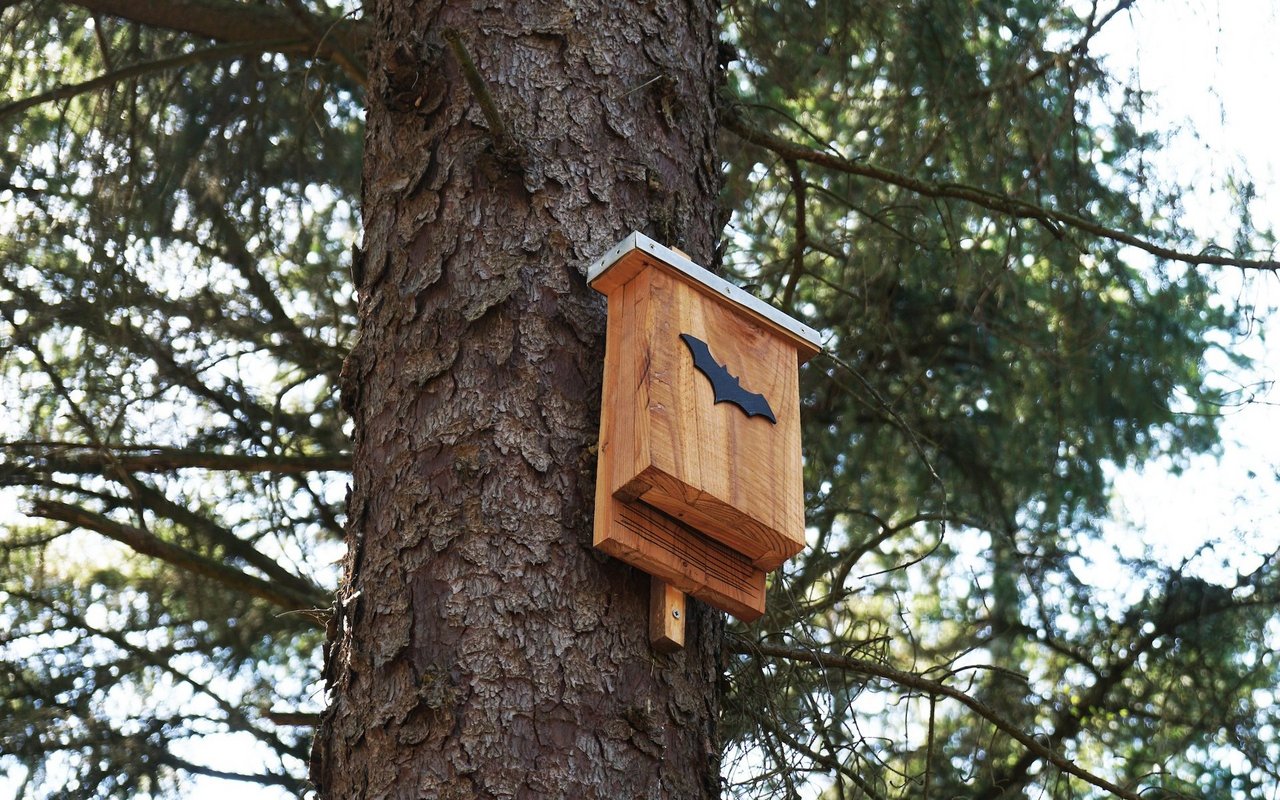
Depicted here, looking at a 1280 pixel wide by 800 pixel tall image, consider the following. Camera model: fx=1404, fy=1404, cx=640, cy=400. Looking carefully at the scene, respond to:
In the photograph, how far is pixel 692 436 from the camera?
5.26 feet

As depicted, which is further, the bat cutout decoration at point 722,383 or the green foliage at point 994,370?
the green foliage at point 994,370

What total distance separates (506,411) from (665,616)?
302 millimetres

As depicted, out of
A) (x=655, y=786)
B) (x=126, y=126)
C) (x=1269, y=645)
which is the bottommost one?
(x=655, y=786)

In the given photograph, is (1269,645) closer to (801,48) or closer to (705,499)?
(801,48)

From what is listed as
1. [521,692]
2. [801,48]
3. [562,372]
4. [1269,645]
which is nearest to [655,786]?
[521,692]

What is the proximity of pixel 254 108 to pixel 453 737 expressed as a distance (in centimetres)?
283

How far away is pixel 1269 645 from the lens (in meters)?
4.16

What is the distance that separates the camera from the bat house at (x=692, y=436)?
1.56 m

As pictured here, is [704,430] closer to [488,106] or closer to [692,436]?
[692,436]

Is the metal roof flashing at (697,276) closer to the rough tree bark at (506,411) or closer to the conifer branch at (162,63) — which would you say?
the rough tree bark at (506,411)

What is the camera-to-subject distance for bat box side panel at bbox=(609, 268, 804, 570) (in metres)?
1.56

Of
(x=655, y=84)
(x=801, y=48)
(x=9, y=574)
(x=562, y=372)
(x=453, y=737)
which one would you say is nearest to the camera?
(x=453, y=737)

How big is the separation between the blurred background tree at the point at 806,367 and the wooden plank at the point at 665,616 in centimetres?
148

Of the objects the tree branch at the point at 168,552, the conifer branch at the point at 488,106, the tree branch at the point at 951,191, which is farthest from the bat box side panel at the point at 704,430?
the tree branch at the point at 168,552
